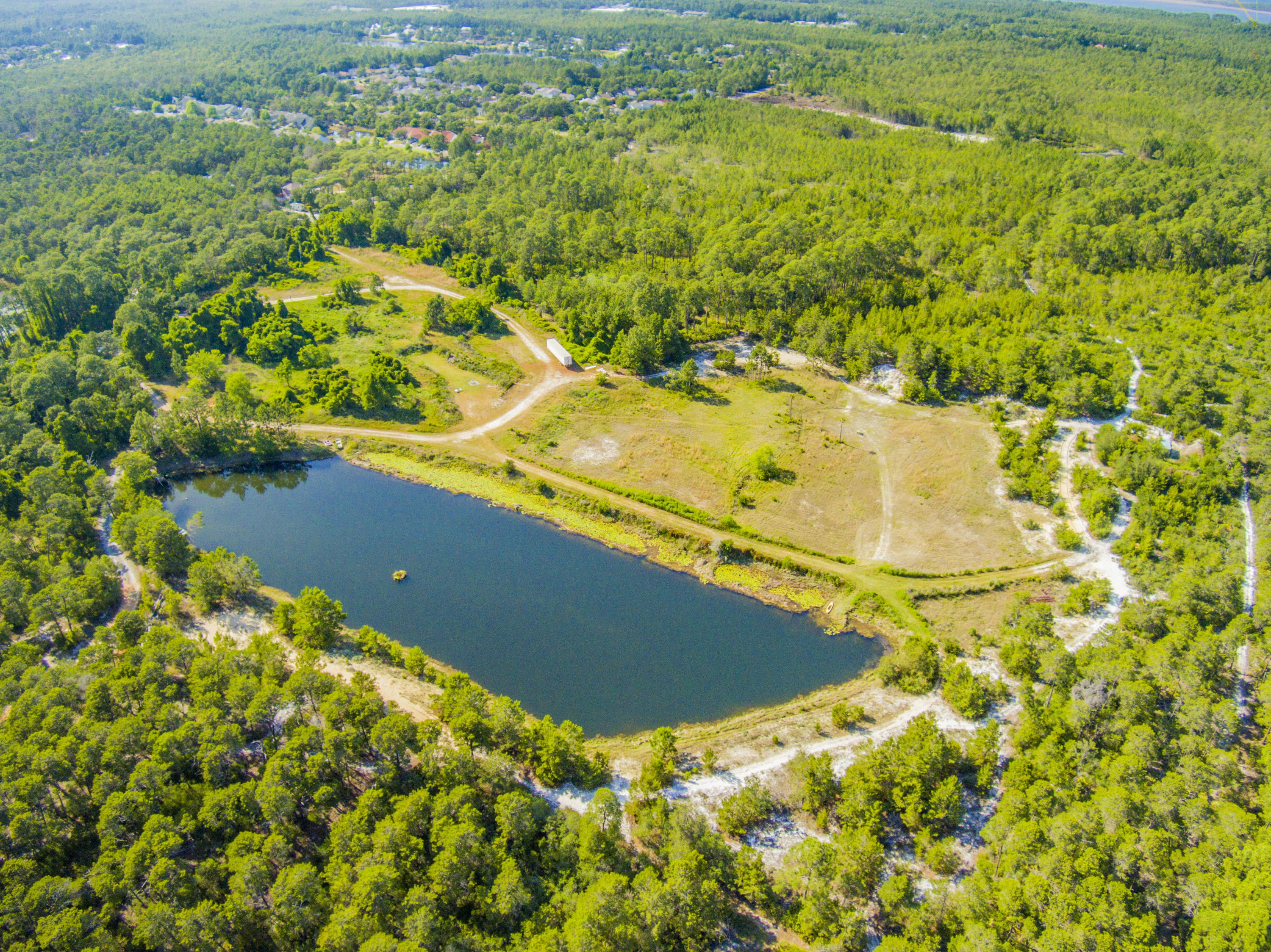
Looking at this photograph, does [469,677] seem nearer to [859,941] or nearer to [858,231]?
[859,941]

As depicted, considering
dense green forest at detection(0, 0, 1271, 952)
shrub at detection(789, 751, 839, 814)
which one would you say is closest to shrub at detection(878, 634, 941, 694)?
dense green forest at detection(0, 0, 1271, 952)

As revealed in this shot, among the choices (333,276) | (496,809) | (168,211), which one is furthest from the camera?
(168,211)

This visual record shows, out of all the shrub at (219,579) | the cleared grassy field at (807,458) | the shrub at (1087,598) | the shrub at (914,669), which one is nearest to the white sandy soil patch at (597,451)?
the cleared grassy field at (807,458)

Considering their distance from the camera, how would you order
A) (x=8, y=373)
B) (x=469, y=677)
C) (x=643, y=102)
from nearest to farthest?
1. (x=469, y=677)
2. (x=8, y=373)
3. (x=643, y=102)

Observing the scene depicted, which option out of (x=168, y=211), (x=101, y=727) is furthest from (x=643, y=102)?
(x=101, y=727)

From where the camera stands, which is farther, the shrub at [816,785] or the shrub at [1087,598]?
the shrub at [1087,598]

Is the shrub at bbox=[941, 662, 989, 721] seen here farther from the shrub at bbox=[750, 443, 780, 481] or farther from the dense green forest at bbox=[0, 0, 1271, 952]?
the shrub at bbox=[750, 443, 780, 481]

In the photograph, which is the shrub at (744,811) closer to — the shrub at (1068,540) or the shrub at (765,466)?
the shrub at (765,466)
